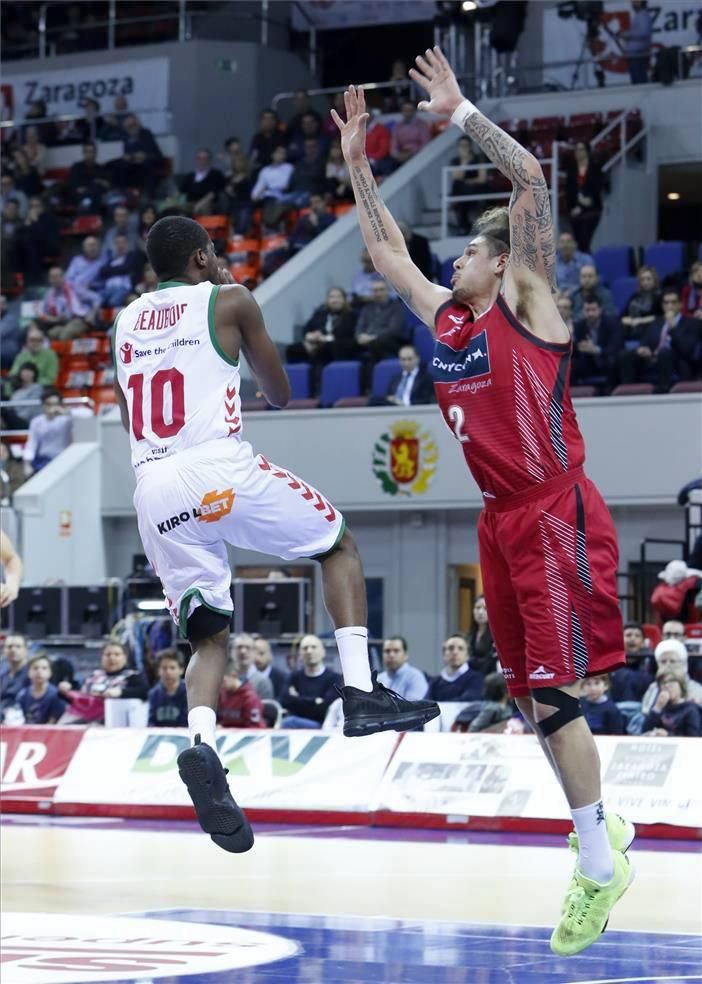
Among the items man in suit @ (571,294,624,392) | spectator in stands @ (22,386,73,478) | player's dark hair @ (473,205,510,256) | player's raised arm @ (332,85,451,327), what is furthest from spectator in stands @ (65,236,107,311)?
player's dark hair @ (473,205,510,256)

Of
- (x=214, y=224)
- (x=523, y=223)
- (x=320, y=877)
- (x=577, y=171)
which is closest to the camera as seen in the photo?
(x=523, y=223)

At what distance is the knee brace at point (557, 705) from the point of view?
6.36m

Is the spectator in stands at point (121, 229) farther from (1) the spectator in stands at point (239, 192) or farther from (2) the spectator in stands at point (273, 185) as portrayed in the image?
(2) the spectator in stands at point (273, 185)

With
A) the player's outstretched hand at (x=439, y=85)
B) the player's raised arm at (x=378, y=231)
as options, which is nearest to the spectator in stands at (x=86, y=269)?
the player's raised arm at (x=378, y=231)

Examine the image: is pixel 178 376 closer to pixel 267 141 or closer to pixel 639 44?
pixel 639 44

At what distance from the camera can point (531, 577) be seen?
250 inches

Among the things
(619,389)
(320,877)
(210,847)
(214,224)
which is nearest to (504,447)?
(320,877)

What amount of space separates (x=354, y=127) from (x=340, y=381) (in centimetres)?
1324

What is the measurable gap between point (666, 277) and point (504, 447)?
13.7 metres

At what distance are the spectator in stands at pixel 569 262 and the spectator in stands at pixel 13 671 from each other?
7391 millimetres

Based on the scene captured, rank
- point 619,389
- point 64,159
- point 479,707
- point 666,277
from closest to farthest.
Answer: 1. point 479,707
2. point 619,389
3. point 666,277
4. point 64,159

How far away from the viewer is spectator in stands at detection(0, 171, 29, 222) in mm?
27188

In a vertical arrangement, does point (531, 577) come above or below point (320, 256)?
below

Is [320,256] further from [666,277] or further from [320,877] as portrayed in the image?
[320,877]
